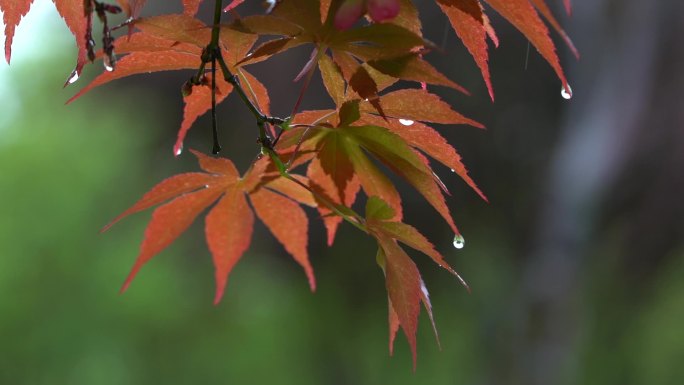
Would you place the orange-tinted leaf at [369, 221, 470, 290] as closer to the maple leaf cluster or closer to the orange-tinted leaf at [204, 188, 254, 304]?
the maple leaf cluster

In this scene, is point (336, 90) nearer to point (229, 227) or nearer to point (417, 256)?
point (229, 227)

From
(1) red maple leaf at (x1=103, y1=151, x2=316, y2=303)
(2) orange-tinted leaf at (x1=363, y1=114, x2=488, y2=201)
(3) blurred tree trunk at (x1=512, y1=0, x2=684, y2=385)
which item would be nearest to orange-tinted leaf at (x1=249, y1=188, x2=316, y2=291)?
(1) red maple leaf at (x1=103, y1=151, x2=316, y2=303)

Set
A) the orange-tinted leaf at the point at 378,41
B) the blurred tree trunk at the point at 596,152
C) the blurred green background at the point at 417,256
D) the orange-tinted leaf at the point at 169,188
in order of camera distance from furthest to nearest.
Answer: the blurred green background at the point at 417,256, the blurred tree trunk at the point at 596,152, the orange-tinted leaf at the point at 169,188, the orange-tinted leaf at the point at 378,41

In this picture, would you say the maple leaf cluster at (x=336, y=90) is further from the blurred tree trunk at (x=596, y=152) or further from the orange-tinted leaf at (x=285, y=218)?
the blurred tree trunk at (x=596, y=152)

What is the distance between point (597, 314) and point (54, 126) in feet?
12.5

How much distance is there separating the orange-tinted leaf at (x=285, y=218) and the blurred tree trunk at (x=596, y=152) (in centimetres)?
288

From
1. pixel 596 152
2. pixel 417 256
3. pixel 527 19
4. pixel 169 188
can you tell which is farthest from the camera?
pixel 417 256

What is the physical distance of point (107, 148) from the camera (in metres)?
5.10

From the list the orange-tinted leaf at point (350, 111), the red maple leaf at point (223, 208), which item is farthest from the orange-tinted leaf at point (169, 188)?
the orange-tinted leaf at point (350, 111)

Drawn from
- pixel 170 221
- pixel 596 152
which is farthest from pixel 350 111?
pixel 596 152

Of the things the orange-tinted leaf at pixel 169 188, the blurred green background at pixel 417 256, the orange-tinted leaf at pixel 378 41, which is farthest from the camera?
the blurred green background at pixel 417 256

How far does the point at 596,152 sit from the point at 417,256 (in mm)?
1540

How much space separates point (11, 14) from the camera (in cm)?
37

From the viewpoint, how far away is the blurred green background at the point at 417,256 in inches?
134
